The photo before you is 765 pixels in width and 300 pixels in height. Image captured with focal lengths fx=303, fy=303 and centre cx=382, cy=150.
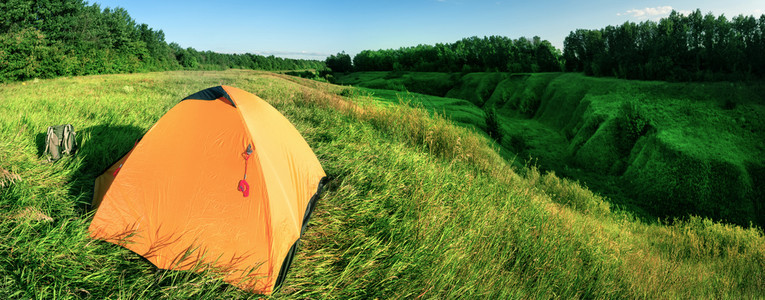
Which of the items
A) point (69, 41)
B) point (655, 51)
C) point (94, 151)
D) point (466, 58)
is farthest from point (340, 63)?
point (94, 151)

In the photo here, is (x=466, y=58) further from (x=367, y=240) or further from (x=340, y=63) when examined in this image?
(x=367, y=240)

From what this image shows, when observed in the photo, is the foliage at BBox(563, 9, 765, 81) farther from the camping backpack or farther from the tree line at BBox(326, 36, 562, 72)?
the camping backpack

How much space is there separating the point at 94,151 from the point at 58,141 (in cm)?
51

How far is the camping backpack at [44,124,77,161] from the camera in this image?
12.8ft

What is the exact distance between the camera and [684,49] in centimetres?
3988

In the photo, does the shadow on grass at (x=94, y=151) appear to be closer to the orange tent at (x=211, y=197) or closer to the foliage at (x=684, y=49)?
the orange tent at (x=211, y=197)

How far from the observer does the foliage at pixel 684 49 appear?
34.2 metres

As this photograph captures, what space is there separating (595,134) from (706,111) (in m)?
8.93

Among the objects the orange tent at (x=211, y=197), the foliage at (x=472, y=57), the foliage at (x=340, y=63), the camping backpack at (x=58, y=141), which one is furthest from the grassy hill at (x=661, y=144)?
the foliage at (x=340, y=63)

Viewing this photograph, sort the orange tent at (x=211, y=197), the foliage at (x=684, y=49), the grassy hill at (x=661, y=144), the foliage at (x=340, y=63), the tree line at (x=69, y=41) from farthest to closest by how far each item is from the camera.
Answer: the foliage at (x=340, y=63), the foliage at (x=684, y=49), the tree line at (x=69, y=41), the grassy hill at (x=661, y=144), the orange tent at (x=211, y=197)

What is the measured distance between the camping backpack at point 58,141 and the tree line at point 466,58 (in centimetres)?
7344

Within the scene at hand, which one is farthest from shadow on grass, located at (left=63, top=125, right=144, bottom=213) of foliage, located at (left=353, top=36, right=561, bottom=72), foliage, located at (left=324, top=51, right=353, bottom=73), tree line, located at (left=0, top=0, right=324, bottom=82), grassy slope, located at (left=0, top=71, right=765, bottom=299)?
foliage, located at (left=324, top=51, right=353, bottom=73)

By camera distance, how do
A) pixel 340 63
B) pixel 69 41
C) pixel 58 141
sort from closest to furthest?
1. pixel 58 141
2. pixel 69 41
3. pixel 340 63

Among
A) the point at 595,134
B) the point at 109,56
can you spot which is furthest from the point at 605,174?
the point at 109,56
